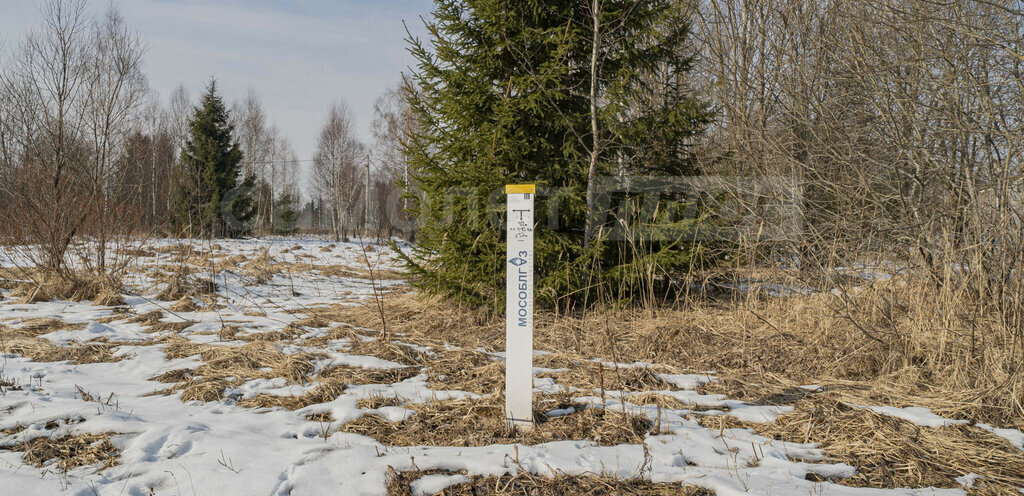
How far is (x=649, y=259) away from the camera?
528 centimetres

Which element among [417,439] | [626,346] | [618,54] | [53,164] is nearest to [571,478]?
[417,439]

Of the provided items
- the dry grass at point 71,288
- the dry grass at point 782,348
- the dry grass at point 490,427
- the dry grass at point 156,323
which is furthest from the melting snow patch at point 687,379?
the dry grass at point 71,288

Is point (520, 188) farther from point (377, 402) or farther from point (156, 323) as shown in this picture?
point (156, 323)

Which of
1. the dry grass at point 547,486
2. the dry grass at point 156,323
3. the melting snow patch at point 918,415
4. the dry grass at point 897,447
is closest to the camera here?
the dry grass at point 547,486

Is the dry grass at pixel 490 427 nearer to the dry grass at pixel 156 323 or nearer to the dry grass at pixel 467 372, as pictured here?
the dry grass at pixel 467 372

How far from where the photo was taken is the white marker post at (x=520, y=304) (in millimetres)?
2633

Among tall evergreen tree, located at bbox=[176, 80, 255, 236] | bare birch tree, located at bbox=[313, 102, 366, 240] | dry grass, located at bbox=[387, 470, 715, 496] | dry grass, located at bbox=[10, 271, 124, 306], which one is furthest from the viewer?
bare birch tree, located at bbox=[313, 102, 366, 240]

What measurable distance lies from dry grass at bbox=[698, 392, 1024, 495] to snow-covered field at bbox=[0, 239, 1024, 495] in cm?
9

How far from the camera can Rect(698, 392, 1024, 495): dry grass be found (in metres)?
2.24

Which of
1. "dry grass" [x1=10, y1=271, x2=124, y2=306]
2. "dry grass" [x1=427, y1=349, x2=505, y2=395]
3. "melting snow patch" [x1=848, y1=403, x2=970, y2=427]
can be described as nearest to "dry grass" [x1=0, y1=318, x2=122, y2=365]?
"dry grass" [x1=10, y1=271, x2=124, y2=306]

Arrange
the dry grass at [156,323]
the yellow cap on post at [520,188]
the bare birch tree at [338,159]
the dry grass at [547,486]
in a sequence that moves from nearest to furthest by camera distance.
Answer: the dry grass at [547,486], the yellow cap on post at [520,188], the dry grass at [156,323], the bare birch tree at [338,159]

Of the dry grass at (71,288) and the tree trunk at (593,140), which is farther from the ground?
the tree trunk at (593,140)

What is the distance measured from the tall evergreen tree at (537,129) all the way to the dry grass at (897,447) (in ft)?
8.96

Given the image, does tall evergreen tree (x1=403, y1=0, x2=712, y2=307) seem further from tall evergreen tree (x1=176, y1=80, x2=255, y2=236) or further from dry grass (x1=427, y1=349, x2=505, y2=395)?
→ tall evergreen tree (x1=176, y1=80, x2=255, y2=236)
